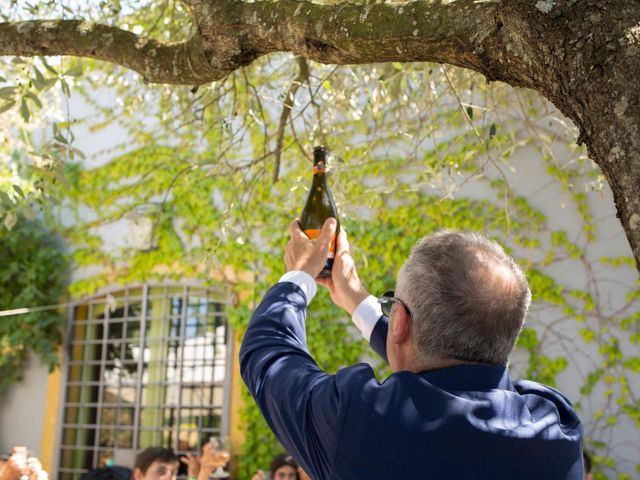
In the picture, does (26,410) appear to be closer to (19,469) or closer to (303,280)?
(19,469)

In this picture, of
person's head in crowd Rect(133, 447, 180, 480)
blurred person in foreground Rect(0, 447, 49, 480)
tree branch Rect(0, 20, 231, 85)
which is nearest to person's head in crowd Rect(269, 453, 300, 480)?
person's head in crowd Rect(133, 447, 180, 480)

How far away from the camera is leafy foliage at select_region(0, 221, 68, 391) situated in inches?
341

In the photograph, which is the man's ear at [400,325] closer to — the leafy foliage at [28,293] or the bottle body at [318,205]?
the bottle body at [318,205]

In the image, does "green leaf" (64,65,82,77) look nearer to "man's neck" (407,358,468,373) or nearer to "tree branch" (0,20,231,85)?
"tree branch" (0,20,231,85)

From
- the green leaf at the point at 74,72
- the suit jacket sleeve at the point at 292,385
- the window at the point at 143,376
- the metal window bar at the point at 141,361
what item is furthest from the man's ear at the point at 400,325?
the metal window bar at the point at 141,361

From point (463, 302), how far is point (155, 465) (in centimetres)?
373

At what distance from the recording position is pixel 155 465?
15.1 ft

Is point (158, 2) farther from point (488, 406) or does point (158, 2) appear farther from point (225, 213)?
point (488, 406)

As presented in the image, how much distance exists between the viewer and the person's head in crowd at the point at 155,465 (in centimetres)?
460

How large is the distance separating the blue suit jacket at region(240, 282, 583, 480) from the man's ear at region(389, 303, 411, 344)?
8 centimetres

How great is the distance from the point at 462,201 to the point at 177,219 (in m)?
3.33

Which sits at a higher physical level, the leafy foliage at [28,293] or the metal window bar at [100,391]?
the leafy foliage at [28,293]

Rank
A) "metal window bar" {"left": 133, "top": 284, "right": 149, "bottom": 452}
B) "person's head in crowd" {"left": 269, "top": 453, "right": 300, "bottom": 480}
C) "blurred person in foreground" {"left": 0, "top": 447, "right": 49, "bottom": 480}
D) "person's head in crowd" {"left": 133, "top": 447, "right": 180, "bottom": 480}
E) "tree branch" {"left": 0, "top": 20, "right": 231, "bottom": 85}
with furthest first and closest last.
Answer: "metal window bar" {"left": 133, "top": 284, "right": 149, "bottom": 452} → "person's head in crowd" {"left": 269, "top": 453, "right": 300, "bottom": 480} → "person's head in crowd" {"left": 133, "top": 447, "right": 180, "bottom": 480} → "blurred person in foreground" {"left": 0, "top": 447, "right": 49, "bottom": 480} → "tree branch" {"left": 0, "top": 20, "right": 231, "bottom": 85}

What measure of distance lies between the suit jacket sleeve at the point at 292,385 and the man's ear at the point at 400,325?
0.49 ft
